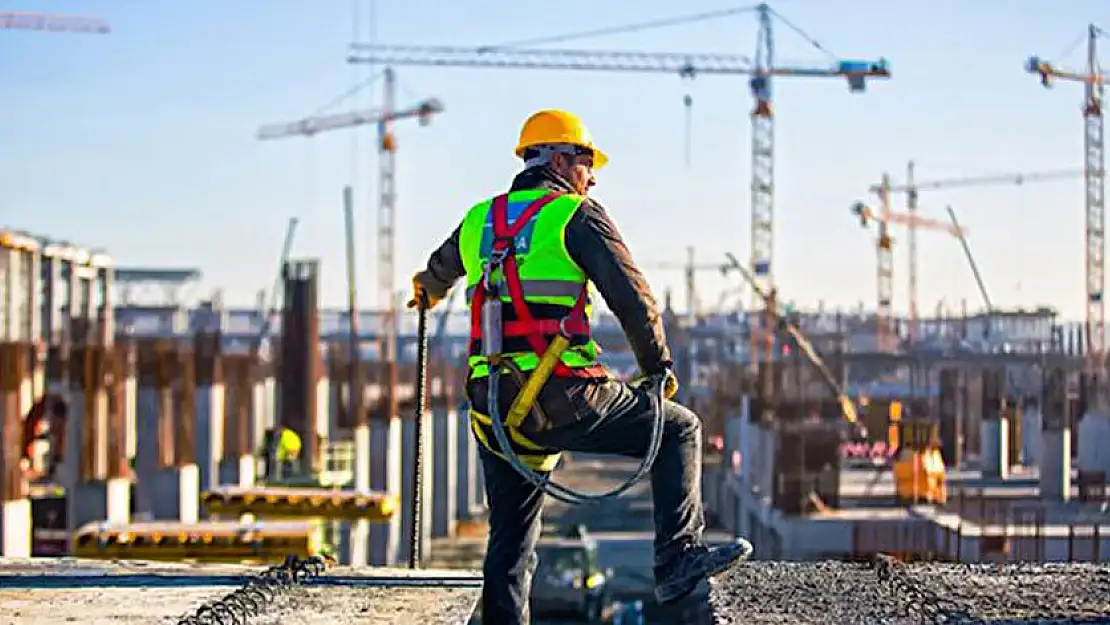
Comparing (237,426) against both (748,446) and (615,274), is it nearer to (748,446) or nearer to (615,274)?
(748,446)

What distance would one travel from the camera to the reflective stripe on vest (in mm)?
5957

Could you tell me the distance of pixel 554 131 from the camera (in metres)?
6.21

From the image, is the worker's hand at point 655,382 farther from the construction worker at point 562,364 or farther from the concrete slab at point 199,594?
the concrete slab at point 199,594

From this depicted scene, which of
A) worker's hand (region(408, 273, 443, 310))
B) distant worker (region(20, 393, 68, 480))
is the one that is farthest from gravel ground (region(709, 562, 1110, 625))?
distant worker (region(20, 393, 68, 480))

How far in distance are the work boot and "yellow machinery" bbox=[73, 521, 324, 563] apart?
24.8 ft

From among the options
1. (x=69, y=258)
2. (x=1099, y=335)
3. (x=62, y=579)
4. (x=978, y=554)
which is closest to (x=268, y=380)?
(x=978, y=554)

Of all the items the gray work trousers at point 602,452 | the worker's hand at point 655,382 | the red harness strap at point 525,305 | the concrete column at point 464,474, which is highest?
the red harness strap at point 525,305

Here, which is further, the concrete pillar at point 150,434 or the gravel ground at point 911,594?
the concrete pillar at point 150,434

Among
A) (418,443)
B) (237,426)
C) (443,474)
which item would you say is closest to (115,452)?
(237,426)

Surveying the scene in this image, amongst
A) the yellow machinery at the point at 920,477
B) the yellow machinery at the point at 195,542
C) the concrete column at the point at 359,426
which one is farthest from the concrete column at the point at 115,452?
the yellow machinery at the point at 920,477

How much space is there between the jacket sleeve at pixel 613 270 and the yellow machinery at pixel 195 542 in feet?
26.0

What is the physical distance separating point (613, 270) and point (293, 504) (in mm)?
13373

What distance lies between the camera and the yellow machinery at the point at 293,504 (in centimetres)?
1872

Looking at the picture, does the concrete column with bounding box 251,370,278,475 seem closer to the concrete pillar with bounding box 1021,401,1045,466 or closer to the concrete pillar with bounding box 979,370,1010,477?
the concrete pillar with bounding box 979,370,1010,477
